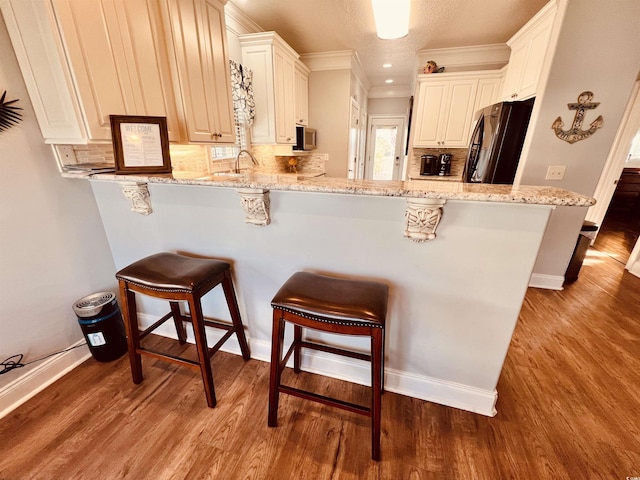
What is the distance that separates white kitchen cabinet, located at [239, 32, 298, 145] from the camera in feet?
9.51

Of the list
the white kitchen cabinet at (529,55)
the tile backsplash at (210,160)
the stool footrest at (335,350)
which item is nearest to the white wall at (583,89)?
the white kitchen cabinet at (529,55)

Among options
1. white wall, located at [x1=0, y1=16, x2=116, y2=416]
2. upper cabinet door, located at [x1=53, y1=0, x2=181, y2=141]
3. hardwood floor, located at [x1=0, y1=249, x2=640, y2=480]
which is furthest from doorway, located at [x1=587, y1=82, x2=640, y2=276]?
white wall, located at [x1=0, y1=16, x2=116, y2=416]

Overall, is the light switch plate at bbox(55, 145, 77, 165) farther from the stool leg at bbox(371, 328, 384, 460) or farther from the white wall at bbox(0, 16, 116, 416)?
the stool leg at bbox(371, 328, 384, 460)

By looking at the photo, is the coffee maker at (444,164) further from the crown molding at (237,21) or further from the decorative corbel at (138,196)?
the decorative corbel at (138,196)

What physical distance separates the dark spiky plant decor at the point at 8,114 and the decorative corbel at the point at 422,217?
1.96m

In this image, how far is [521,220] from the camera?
3.56 ft

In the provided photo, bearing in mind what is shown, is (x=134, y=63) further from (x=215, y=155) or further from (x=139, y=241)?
(x=215, y=155)

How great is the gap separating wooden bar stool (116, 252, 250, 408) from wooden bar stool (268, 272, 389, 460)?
1.33 feet

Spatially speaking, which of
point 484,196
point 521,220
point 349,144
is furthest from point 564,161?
point 349,144

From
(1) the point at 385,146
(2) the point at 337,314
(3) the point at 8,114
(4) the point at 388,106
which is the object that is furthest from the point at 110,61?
(1) the point at 385,146

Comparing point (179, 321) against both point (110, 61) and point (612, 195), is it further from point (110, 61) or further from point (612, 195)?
point (612, 195)

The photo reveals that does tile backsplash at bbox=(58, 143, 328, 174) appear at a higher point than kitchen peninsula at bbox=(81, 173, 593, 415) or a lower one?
higher

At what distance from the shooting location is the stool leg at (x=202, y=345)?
1.29 metres

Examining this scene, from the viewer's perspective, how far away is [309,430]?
134 cm
